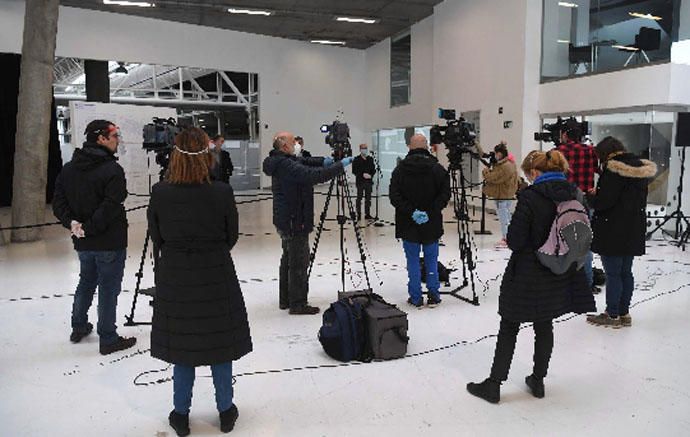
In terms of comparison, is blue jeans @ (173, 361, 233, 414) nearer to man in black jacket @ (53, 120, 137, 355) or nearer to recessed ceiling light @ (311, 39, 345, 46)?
man in black jacket @ (53, 120, 137, 355)

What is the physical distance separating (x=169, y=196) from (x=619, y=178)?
3109 millimetres

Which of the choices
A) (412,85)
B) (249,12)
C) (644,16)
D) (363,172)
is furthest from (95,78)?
(644,16)

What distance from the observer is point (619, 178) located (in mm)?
3887

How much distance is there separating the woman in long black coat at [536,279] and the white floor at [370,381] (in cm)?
33

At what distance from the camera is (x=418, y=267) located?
15.2 ft

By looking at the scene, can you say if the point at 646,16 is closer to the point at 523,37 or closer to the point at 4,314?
the point at 523,37

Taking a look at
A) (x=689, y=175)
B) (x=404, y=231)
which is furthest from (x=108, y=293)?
(x=689, y=175)

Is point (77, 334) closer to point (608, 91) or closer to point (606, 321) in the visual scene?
point (606, 321)

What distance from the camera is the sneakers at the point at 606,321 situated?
4.18 m

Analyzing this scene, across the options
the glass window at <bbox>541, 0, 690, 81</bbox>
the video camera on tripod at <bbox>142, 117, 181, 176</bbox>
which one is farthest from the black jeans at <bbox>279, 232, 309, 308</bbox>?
the glass window at <bbox>541, 0, 690, 81</bbox>

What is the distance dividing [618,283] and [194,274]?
320 cm

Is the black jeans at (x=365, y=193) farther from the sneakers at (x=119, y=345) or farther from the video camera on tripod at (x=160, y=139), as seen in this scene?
the sneakers at (x=119, y=345)

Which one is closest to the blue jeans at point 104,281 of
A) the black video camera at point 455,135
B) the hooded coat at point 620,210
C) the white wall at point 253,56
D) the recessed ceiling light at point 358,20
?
the black video camera at point 455,135

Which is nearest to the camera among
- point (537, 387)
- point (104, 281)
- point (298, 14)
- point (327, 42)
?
point (537, 387)
